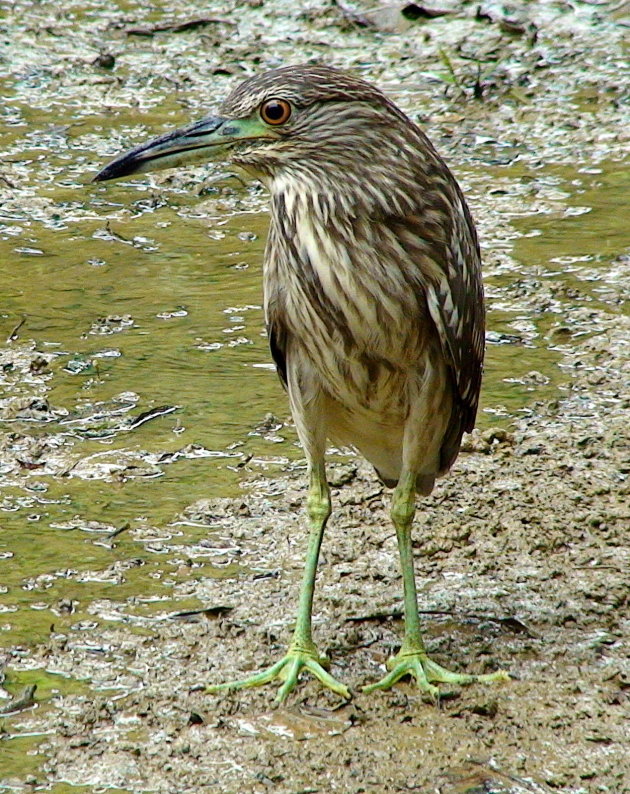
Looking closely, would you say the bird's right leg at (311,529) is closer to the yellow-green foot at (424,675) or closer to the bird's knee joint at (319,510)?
the bird's knee joint at (319,510)

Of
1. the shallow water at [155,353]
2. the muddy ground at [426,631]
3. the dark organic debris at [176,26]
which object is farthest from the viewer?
the dark organic debris at [176,26]

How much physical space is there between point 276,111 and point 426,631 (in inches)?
77.4

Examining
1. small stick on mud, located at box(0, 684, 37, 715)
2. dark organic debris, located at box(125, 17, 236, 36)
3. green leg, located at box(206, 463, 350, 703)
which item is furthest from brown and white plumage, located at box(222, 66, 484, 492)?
dark organic debris, located at box(125, 17, 236, 36)

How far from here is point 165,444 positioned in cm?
605

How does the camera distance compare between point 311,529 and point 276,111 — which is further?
point 311,529

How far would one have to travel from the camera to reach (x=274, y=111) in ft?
14.5

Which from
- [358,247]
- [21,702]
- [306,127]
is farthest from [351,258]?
[21,702]

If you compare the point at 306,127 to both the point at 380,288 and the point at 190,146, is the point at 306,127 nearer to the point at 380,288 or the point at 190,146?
the point at 190,146

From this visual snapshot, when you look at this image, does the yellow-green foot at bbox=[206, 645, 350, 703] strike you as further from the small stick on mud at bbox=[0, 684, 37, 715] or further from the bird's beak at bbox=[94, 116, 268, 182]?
the bird's beak at bbox=[94, 116, 268, 182]

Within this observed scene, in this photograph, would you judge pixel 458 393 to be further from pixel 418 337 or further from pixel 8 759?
pixel 8 759

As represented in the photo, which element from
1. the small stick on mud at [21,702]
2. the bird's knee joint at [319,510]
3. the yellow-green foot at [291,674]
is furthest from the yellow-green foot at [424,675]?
the small stick on mud at [21,702]

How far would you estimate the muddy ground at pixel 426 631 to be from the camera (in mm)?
4047

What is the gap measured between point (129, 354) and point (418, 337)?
2659 mm

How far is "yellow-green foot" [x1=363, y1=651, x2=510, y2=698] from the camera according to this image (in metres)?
4.53
